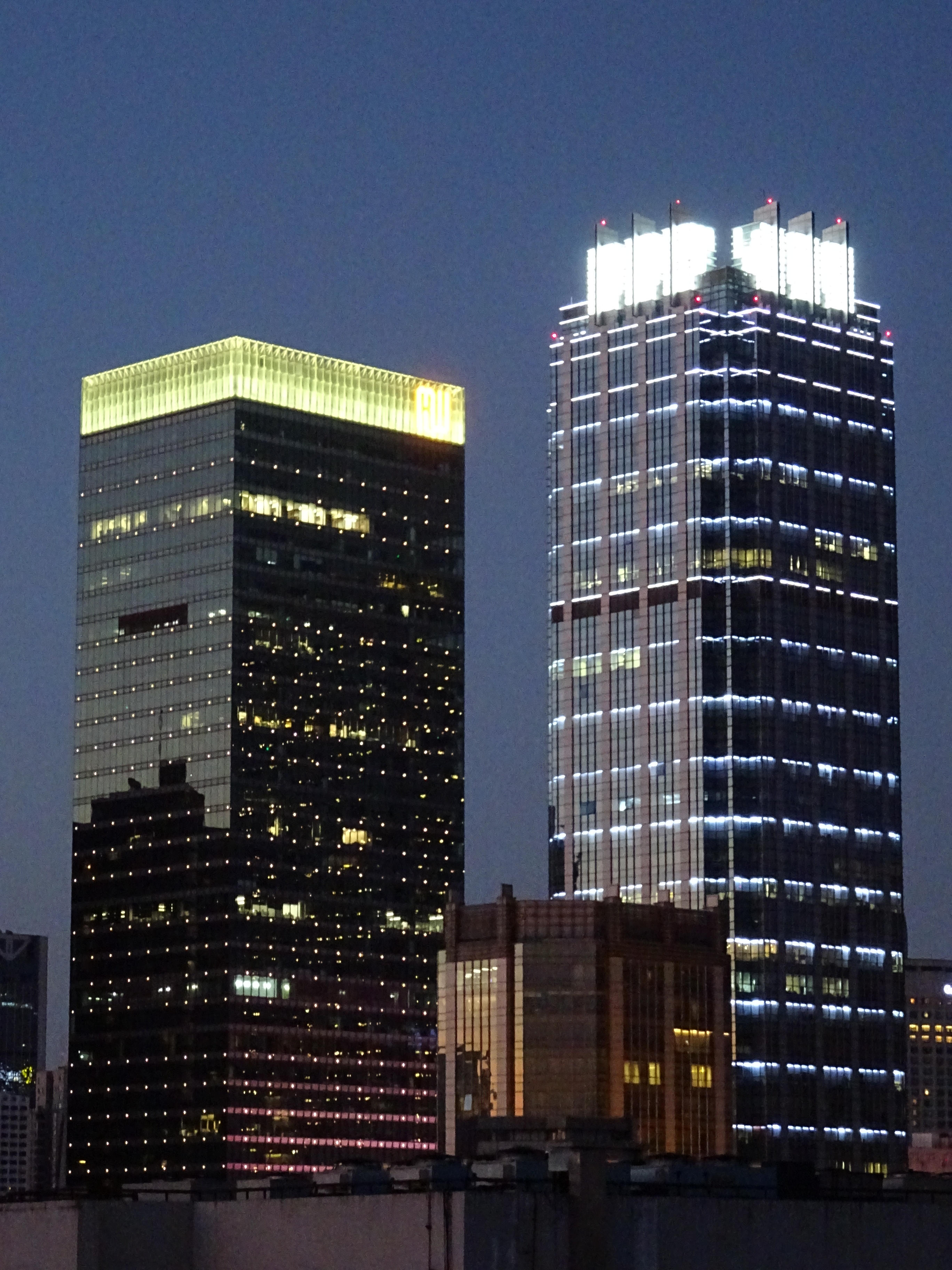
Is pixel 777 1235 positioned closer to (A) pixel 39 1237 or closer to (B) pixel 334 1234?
(B) pixel 334 1234

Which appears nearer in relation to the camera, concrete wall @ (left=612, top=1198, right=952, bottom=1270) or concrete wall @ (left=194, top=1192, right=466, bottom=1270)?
concrete wall @ (left=194, top=1192, right=466, bottom=1270)

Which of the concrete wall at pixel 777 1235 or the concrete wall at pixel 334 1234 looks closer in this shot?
the concrete wall at pixel 334 1234

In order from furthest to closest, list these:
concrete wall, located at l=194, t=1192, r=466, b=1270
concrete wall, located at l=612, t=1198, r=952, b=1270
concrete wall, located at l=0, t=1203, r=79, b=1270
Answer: concrete wall, located at l=0, t=1203, r=79, b=1270 → concrete wall, located at l=612, t=1198, r=952, b=1270 → concrete wall, located at l=194, t=1192, r=466, b=1270

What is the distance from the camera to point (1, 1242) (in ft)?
414

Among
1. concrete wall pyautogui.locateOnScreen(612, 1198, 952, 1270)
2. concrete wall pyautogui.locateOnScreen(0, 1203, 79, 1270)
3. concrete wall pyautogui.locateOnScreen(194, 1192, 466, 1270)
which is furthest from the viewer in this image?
concrete wall pyautogui.locateOnScreen(0, 1203, 79, 1270)

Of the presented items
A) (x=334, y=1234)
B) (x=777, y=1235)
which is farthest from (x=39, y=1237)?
(x=777, y=1235)

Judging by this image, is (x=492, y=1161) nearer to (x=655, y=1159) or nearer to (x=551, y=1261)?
(x=551, y=1261)

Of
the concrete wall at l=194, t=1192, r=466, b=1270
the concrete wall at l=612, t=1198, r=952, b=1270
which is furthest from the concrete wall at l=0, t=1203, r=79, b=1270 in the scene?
the concrete wall at l=612, t=1198, r=952, b=1270

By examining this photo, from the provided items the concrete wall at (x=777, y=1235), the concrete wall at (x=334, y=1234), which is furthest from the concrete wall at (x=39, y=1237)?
the concrete wall at (x=777, y=1235)

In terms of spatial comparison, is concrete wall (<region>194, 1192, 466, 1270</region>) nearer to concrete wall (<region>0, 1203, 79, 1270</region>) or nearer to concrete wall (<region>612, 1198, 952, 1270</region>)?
concrete wall (<region>0, 1203, 79, 1270</region>)

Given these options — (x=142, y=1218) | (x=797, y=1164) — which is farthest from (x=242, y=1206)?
(x=797, y=1164)

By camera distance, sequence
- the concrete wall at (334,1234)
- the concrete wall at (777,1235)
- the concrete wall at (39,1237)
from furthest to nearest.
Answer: the concrete wall at (39,1237), the concrete wall at (777,1235), the concrete wall at (334,1234)

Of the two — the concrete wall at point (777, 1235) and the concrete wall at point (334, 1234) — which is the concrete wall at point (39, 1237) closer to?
the concrete wall at point (334, 1234)

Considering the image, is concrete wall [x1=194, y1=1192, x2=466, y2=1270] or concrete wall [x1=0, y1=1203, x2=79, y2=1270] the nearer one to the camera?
concrete wall [x1=194, y1=1192, x2=466, y2=1270]
